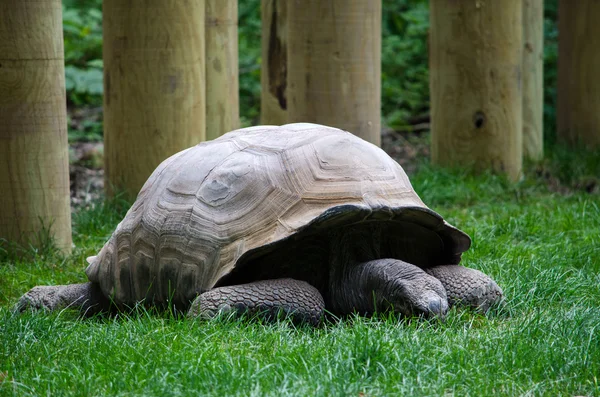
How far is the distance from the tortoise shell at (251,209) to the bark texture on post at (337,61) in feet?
6.18

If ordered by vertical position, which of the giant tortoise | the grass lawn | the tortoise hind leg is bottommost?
the tortoise hind leg

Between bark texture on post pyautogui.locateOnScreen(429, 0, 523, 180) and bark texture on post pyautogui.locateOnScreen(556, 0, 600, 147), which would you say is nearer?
bark texture on post pyautogui.locateOnScreen(429, 0, 523, 180)

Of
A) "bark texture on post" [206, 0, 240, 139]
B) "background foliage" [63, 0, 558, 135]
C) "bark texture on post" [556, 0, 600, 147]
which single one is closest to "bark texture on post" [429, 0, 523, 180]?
"bark texture on post" [556, 0, 600, 147]

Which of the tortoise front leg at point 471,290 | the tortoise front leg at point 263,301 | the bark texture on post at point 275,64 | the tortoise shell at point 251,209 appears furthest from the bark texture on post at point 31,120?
the bark texture on post at point 275,64

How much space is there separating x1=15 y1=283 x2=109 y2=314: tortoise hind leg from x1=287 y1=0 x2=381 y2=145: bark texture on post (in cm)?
231

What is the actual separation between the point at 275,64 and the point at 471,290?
4.17 metres

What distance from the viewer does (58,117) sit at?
207 inches

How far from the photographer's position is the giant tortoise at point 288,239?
3.70m

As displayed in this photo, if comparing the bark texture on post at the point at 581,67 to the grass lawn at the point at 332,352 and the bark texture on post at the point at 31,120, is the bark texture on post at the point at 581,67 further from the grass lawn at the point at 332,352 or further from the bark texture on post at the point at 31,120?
the bark texture on post at the point at 31,120

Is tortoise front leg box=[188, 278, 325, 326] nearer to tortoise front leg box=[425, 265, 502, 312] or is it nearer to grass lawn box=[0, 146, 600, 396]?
grass lawn box=[0, 146, 600, 396]

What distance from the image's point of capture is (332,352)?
10.4 ft

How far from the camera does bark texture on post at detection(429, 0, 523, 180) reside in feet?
25.1

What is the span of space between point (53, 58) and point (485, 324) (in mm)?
2937

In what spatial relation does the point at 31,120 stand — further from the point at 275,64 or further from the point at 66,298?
the point at 275,64
